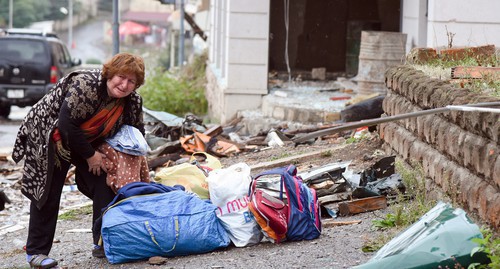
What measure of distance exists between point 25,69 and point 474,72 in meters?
17.5

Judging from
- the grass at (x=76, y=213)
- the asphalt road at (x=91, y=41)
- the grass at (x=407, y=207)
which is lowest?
the asphalt road at (x=91, y=41)

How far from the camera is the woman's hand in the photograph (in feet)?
22.6

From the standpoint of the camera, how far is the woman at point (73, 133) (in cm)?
671

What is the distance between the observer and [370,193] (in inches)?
308

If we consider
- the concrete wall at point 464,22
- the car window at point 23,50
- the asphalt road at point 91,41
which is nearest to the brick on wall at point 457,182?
the concrete wall at point 464,22

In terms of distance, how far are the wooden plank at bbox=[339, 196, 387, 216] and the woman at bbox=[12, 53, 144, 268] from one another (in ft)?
5.74

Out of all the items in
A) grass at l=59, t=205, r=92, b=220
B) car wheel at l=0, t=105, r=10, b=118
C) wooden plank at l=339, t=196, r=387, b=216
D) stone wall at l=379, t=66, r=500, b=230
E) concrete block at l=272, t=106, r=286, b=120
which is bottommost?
car wheel at l=0, t=105, r=10, b=118

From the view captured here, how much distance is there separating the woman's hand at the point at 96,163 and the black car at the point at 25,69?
17208mm

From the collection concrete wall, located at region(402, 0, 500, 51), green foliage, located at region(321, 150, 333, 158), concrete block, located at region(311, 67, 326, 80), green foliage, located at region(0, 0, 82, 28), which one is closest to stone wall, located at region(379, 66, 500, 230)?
green foliage, located at region(321, 150, 333, 158)

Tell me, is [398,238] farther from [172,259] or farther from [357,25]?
[357,25]

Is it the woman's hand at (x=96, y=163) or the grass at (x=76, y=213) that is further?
the grass at (x=76, y=213)

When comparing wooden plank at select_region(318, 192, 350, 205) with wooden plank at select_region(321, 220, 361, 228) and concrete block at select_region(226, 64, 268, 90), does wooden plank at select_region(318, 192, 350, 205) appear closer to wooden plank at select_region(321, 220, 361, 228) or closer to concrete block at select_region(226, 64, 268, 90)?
wooden plank at select_region(321, 220, 361, 228)

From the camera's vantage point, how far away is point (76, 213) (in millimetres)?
9891

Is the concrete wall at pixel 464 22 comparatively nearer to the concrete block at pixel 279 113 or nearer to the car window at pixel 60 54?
the concrete block at pixel 279 113
